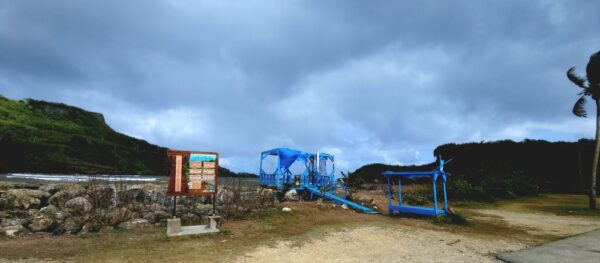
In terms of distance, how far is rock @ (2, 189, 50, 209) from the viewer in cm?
1277

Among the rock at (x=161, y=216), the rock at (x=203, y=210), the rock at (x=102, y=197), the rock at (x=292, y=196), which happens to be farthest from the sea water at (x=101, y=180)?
the rock at (x=161, y=216)

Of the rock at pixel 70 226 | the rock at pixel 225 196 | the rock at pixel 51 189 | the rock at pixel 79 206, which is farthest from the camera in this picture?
the rock at pixel 51 189

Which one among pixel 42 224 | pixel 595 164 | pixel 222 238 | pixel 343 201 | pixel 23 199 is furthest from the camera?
pixel 343 201

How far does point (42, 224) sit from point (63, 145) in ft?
261

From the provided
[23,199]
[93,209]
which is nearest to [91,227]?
[93,209]

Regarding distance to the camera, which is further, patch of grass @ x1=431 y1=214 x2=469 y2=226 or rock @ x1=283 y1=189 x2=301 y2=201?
rock @ x1=283 y1=189 x2=301 y2=201

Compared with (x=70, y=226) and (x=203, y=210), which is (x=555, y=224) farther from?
(x=70, y=226)

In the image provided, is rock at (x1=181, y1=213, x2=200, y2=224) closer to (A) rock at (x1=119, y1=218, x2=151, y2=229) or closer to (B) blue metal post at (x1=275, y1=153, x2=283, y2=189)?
(A) rock at (x1=119, y1=218, x2=151, y2=229)

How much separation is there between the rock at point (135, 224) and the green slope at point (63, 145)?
63.3 meters

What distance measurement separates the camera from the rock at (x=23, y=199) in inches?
503

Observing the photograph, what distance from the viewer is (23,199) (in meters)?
13.3

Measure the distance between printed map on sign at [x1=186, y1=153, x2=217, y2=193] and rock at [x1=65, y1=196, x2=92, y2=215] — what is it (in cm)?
478

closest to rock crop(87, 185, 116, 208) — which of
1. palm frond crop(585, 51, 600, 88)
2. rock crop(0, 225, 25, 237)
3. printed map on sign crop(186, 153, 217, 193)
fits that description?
rock crop(0, 225, 25, 237)

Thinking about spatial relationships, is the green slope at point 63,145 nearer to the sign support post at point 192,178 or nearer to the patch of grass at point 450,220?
the sign support post at point 192,178
